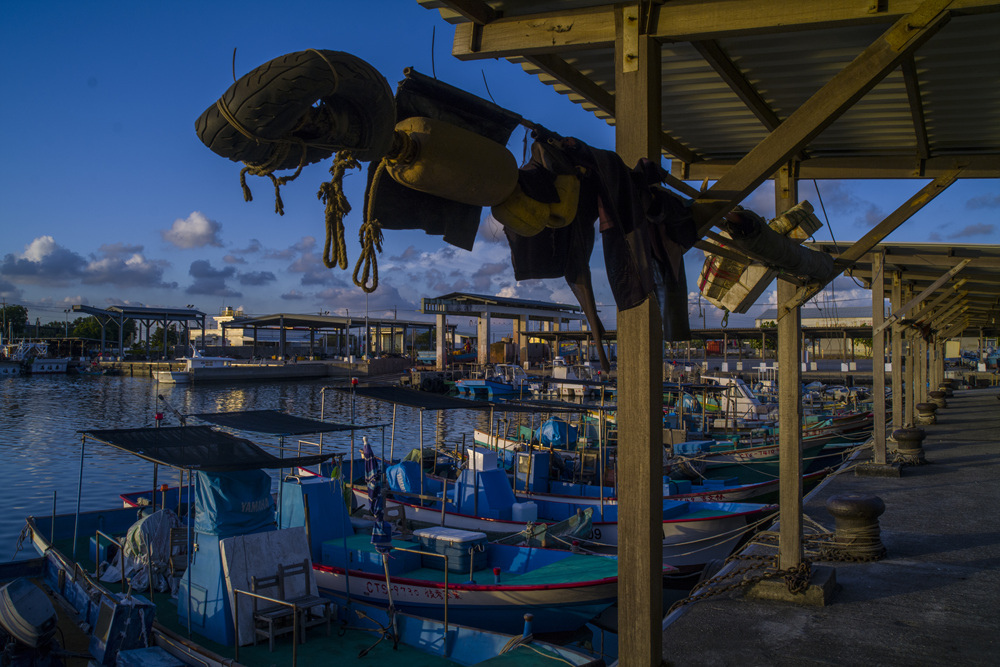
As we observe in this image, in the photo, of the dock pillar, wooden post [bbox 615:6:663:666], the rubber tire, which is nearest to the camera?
the rubber tire

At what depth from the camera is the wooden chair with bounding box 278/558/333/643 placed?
7.81 meters

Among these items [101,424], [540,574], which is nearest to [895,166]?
[540,574]

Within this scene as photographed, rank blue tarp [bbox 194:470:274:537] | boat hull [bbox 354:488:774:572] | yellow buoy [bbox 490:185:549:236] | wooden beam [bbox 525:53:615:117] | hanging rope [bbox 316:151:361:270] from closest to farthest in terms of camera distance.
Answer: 1. hanging rope [bbox 316:151:361:270]
2. yellow buoy [bbox 490:185:549:236]
3. wooden beam [bbox 525:53:615:117]
4. blue tarp [bbox 194:470:274:537]
5. boat hull [bbox 354:488:774:572]

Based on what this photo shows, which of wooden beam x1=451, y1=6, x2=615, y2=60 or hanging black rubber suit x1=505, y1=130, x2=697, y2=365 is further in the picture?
wooden beam x1=451, y1=6, x2=615, y2=60

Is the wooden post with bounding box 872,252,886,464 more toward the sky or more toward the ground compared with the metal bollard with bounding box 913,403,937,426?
more toward the sky

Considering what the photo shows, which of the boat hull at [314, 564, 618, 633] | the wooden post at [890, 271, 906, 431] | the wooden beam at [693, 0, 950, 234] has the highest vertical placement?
the wooden beam at [693, 0, 950, 234]

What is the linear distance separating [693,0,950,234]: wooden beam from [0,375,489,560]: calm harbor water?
9.58m

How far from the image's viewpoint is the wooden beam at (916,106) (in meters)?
4.59

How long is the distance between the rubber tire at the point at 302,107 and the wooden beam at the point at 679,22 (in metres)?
1.78

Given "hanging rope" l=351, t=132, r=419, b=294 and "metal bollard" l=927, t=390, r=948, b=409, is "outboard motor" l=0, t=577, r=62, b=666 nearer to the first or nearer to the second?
"hanging rope" l=351, t=132, r=419, b=294

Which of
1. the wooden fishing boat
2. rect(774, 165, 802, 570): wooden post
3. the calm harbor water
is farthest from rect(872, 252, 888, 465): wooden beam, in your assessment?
the calm harbor water

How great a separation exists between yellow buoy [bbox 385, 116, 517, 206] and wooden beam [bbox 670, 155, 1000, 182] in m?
4.54

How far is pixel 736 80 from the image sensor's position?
497 cm

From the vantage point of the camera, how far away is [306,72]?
1993 millimetres
